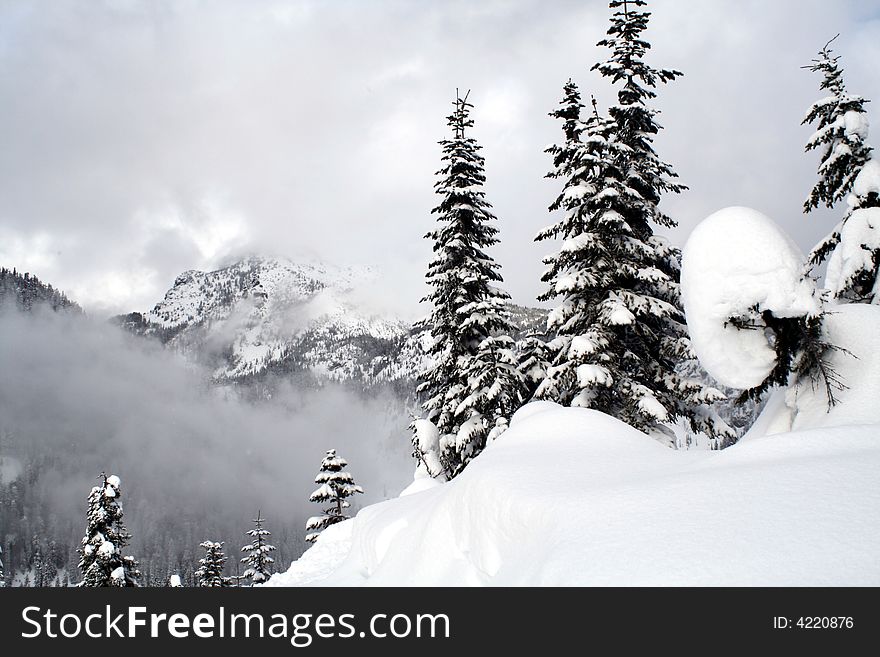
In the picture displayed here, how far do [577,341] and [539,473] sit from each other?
28.2ft

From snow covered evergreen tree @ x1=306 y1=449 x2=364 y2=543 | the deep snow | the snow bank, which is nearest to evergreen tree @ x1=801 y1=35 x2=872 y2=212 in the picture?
the deep snow

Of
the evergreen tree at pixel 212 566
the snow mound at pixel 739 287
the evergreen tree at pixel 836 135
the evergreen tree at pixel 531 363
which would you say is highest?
the evergreen tree at pixel 836 135

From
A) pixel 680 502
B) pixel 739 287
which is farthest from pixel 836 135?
pixel 680 502

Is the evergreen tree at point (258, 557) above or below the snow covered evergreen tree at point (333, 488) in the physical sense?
below

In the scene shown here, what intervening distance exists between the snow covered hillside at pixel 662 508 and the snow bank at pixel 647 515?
0.01 metres

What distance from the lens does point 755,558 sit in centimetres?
304

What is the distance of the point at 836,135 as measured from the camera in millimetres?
12938

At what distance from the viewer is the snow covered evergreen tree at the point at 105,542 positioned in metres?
24.4

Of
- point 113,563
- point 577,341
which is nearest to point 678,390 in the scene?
point 577,341

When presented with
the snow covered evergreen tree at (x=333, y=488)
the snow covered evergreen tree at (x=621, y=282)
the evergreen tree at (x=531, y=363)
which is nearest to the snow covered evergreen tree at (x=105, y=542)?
the snow covered evergreen tree at (x=333, y=488)

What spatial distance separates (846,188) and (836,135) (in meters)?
1.34

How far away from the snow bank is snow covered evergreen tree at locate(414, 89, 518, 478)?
10104 millimetres

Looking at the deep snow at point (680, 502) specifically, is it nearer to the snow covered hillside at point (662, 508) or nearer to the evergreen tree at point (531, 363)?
the snow covered hillside at point (662, 508)
